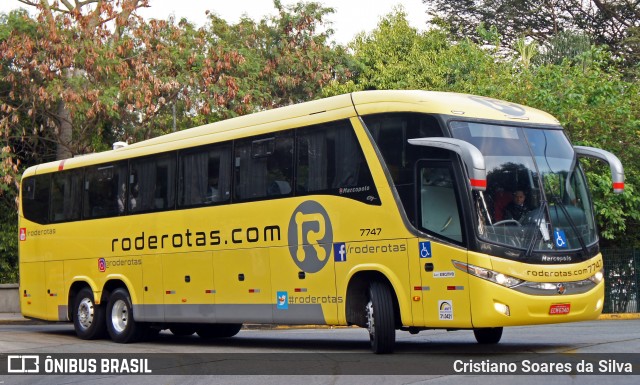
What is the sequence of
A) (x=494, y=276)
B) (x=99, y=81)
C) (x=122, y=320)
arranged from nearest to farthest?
(x=494, y=276) < (x=122, y=320) < (x=99, y=81)

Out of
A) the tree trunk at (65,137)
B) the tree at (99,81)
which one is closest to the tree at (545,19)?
the tree at (99,81)

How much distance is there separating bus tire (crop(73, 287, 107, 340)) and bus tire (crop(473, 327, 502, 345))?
8.15m

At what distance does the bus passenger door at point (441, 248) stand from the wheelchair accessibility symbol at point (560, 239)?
1262mm

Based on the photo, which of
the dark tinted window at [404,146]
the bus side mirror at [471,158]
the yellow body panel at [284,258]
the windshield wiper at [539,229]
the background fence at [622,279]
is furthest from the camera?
the background fence at [622,279]

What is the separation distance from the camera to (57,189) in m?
22.1

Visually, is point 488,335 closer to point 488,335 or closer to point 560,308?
point 488,335

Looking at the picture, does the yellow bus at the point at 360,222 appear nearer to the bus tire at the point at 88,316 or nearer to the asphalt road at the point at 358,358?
the bus tire at the point at 88,316

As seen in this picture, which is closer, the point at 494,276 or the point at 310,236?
the point at 494,276

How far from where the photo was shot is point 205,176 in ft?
59.5

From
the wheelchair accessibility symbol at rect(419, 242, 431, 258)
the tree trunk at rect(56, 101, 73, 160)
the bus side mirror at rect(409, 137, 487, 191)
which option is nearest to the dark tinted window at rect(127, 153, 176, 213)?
the wheelchair accessibility symbol at rect(419, 242, 431, 258)

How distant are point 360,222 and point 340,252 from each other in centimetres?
67

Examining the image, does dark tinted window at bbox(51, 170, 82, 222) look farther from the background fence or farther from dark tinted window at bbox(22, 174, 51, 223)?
the background fence

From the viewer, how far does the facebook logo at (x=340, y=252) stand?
1519 centimetres

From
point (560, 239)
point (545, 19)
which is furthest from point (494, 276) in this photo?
point (545, 19)
